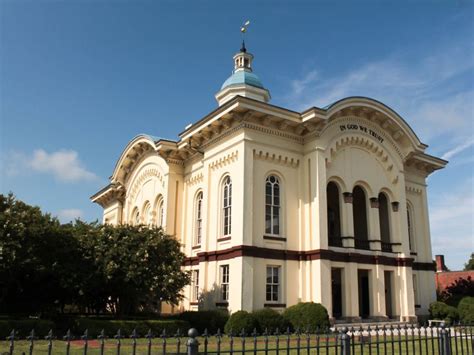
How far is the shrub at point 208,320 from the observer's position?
64.1 ft

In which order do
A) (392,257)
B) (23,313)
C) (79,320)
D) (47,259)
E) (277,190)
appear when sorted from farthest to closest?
1. (392,257)
2. (277,190)
3. (23,313)
4. (47,259)
5. (79,320)

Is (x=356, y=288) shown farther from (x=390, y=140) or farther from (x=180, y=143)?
(x=180, y=143)

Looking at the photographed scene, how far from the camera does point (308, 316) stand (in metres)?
18.8

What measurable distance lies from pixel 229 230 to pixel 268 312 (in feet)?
15.3

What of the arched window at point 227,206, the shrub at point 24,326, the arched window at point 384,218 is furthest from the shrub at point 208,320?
the arched window at point 384,218

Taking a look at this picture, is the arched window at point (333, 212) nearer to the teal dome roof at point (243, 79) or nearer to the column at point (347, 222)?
the column at point (347, 222)

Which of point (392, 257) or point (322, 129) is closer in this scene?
point (322, 129)

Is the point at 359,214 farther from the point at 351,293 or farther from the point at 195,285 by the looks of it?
the point at 195,285

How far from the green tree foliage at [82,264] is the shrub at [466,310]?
1394 cm

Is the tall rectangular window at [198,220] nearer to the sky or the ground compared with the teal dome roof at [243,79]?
nearer to the ground

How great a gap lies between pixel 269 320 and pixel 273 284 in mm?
2817

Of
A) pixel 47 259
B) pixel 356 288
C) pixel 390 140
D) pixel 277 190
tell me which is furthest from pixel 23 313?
pixel 390 140

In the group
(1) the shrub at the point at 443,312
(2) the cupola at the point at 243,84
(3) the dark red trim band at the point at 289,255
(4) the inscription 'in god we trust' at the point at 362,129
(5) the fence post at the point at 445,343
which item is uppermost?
(2) the cupola at the point at 243,84

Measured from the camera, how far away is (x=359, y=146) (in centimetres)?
2522
